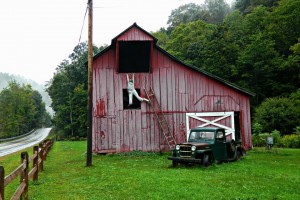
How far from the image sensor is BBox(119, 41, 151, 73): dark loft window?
20.4 metres

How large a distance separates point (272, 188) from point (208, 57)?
4059 centimetres

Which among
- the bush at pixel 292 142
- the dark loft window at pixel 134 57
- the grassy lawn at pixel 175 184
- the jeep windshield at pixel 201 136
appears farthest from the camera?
the bush at pixel 292 142

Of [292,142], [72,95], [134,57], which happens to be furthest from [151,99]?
[72,95]

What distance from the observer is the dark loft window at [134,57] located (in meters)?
20.4

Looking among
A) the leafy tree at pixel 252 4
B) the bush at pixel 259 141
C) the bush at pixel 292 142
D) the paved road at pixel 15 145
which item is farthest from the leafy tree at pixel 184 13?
the bush at pixel 292 142

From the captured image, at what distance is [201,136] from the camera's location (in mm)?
14891

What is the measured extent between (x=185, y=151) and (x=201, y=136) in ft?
5.85

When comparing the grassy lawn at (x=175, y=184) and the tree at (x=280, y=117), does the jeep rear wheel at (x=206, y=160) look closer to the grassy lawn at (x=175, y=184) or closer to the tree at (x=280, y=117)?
the grassy lawn at (x=175, y=184)

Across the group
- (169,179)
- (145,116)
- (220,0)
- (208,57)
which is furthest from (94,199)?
(220,0)

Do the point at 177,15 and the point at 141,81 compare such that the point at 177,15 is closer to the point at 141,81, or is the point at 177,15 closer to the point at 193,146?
the point at 141,81

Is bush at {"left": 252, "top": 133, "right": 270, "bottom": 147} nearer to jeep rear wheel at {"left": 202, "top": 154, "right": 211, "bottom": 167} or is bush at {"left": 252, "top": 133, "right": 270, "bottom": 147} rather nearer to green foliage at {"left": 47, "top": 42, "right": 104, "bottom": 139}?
jeep rear wheel at {"left": 202, "top": 154, "right": 211, "bottom": 167}

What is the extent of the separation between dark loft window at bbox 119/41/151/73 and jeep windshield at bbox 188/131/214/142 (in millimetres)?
7408

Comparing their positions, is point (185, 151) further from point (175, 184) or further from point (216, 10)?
point (216, 10)

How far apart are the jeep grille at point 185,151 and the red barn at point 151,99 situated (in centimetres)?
654
